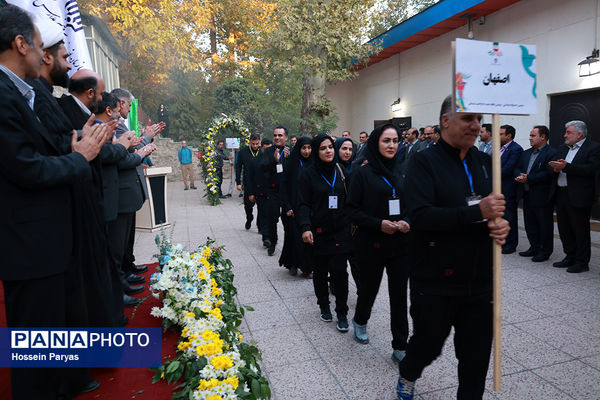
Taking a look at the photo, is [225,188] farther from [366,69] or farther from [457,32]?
[457,32]

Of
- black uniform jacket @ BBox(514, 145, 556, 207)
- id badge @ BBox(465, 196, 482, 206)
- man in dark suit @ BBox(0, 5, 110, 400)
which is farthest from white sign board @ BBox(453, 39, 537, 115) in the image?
black uniform jacket @ BBox(514, 145, 556, 207)

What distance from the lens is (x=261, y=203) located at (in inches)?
295

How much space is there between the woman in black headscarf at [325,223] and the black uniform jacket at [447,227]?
1626 mm

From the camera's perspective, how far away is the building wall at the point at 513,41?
337 inches

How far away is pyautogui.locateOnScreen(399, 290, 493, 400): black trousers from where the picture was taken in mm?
2199

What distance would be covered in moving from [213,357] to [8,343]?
1030 mm

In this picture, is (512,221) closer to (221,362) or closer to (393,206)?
(393,206)

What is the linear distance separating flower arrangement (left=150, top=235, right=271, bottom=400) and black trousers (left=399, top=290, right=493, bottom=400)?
3.35 ft

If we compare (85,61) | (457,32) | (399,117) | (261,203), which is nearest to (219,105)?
(399,117)

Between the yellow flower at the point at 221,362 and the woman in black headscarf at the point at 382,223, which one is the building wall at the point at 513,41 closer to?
the woman in black headscarf at the point at 382,223

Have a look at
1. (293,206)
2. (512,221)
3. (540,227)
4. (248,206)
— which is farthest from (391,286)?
(248,206)

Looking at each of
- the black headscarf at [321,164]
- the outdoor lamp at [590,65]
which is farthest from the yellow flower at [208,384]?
the outdoor lamp at [590,65]

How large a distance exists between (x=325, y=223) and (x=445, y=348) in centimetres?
155

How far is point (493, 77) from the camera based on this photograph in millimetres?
2041
